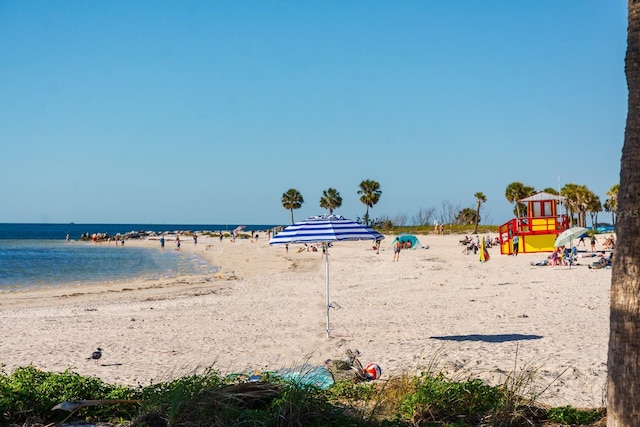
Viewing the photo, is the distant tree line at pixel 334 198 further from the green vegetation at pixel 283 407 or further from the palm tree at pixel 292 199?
the green vegetation at pixel 283 407

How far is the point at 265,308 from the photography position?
1695 centimetres

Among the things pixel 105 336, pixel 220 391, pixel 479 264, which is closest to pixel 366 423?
pixel 220 391

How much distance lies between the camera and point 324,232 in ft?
35.0

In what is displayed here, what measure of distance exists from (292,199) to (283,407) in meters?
97.2

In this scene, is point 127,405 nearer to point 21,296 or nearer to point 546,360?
point 546,360

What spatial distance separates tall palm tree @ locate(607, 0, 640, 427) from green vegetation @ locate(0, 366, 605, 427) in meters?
1.19

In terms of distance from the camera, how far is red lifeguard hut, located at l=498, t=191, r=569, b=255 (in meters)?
35.9

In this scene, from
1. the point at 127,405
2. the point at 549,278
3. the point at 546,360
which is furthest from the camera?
the point at 549,278

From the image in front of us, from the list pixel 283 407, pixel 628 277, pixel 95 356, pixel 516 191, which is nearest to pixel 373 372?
pixel 283 407

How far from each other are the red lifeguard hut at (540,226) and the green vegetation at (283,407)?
31499 millimetres

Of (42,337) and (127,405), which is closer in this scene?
(127,405)

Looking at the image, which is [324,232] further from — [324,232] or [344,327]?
[344,327]

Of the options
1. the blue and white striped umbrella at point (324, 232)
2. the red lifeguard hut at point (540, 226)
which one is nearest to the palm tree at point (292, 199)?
the red lifeguard hut at point (540, 226)

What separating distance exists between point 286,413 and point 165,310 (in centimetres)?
1273
